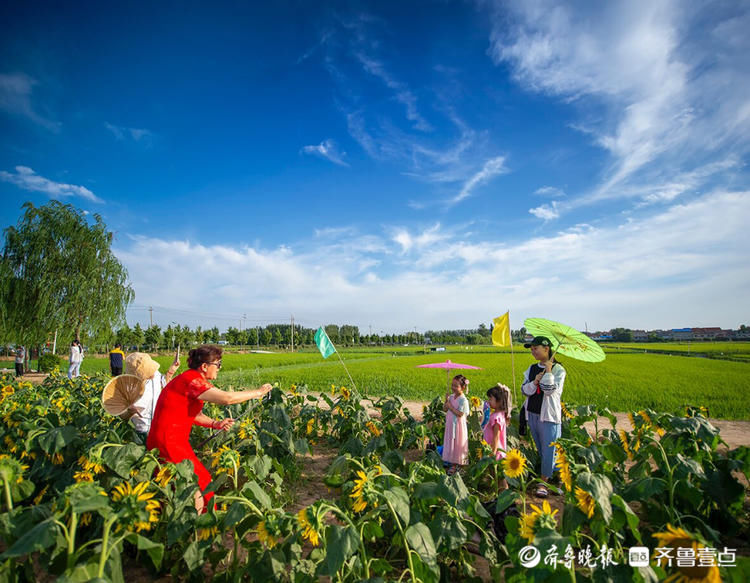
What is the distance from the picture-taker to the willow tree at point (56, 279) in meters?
17.4

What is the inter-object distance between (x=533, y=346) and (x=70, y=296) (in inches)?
868

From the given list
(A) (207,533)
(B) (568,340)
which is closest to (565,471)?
(A) (207,533)

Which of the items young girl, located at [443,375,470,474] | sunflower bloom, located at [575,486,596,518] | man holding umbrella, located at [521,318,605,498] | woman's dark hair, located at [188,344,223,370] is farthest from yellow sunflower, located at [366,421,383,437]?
sunflower bloom, located at [575,486,596,518]

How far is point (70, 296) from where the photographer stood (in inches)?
717

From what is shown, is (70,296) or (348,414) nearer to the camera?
(348,414)

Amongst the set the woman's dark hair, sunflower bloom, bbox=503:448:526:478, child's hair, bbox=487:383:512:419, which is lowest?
sunflower bloom, bbox=503:448:526:478

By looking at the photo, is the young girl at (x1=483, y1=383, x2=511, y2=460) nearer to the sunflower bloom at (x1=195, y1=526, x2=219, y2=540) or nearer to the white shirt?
the sunflower bloom at (x1=195, y1=526, x2=219, y2=540)

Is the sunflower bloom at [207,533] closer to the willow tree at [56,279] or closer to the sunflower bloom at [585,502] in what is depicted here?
the sunflower bloom at [585,502]

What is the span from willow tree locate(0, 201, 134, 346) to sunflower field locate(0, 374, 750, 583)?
17939 millimetres

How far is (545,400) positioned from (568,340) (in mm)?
863

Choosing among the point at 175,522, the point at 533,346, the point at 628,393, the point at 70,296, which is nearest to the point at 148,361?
the point at 175,522

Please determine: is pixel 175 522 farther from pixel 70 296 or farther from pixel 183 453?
pixel 70 296

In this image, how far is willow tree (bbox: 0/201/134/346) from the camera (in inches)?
687

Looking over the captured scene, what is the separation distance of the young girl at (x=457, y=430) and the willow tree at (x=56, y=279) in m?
19.7
